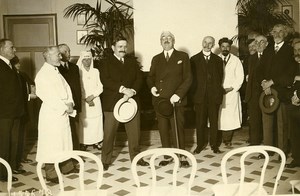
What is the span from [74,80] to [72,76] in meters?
0.07

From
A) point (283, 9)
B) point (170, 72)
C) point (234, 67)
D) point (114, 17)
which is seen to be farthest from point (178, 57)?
point (283, 9)

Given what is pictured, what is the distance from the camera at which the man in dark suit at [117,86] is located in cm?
538

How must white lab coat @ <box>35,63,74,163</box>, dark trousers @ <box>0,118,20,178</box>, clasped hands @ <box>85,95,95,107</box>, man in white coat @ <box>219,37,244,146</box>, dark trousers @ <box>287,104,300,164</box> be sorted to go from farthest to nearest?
man in white coat @ <box>219,37,244,146</box>
clasped hands @ <box>85,95,95,107</box>
dark trousers @ <box>287,104,300,164</box>
dark trousers @ <box>0,118,20,178</box>
white lab coat @ <box>35,63,74,163</box>

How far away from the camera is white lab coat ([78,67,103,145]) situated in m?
6.28

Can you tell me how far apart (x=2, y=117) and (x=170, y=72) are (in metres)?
2.29

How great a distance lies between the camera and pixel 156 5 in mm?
7777

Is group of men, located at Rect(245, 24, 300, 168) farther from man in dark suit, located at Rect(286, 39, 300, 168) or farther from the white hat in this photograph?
the white hat

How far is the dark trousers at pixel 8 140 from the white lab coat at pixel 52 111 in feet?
1.58

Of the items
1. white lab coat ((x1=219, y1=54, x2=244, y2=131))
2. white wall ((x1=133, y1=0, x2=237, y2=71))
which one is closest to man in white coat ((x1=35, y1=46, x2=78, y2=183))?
white lab coat ((x1=219, y1=54, x2=244, y2=131))

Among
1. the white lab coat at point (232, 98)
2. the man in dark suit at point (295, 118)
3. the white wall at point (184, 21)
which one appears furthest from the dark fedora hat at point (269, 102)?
the white wall at point (184, 21)

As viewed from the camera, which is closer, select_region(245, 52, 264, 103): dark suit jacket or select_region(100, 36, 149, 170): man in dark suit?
select_region(100, 36, 149, 170): man in dark suit

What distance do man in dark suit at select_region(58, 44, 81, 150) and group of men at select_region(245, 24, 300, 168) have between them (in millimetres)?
2620

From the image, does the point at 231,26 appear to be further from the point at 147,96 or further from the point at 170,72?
the point at 170,72

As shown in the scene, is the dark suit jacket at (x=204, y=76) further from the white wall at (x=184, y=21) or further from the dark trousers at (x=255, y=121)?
the white wall at (x=184, y=21)
